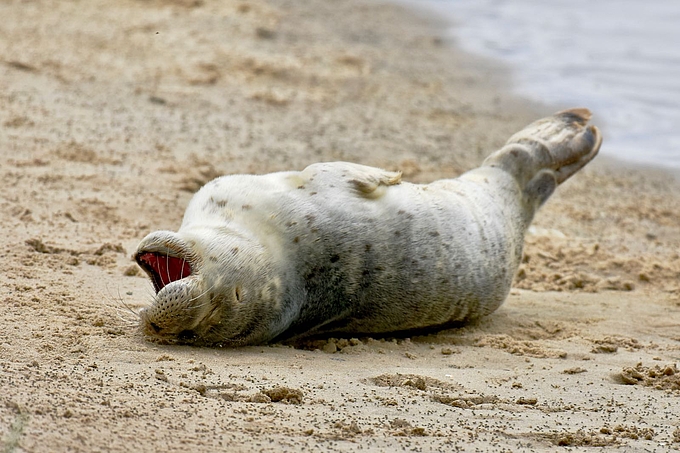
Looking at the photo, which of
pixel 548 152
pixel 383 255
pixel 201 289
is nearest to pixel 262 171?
Answer: pixel 548 152

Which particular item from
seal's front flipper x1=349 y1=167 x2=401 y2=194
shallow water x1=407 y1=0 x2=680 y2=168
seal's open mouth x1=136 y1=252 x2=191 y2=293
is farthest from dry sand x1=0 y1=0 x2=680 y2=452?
seal's front flipper x1=349 y1=167 x2=401 y2=194

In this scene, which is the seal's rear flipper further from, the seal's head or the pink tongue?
the pink tongue

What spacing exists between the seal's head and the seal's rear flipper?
2.24 m

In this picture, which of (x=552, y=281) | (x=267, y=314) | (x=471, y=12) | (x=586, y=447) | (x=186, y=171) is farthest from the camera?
(x=471, y=12)

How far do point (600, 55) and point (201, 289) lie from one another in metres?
8.12

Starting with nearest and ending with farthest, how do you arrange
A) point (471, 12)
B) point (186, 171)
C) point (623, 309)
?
point (623, 309) < point (186, 171) < point (471, 12)

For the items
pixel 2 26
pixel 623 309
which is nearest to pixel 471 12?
pixel 2 26

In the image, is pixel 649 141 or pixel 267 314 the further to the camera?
pixel 649 141

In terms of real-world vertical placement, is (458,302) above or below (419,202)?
below

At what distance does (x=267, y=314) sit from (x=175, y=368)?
58cm

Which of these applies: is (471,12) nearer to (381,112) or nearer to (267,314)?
(381,112)

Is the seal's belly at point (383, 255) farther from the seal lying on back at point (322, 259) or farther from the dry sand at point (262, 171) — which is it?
the dry sand at point (262, 171)

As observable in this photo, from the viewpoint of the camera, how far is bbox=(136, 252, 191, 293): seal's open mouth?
444cm

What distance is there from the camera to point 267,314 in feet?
15.1
